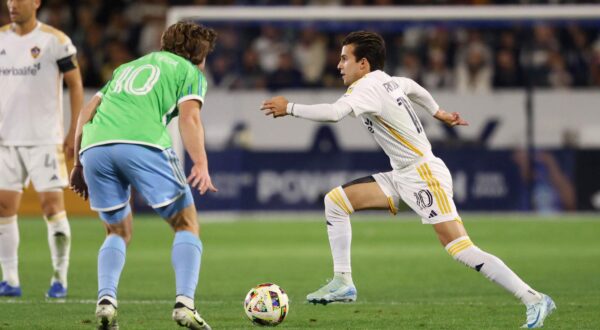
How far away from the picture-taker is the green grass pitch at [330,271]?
847 centimetres

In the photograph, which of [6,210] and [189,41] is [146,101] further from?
[6,210]

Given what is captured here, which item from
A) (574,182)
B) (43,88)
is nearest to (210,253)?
(43,88)

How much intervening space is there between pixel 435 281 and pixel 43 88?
419 centimetres

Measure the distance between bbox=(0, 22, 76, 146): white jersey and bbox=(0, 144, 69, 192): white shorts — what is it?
67 millimetres

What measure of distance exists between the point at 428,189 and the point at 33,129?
361 centimetres

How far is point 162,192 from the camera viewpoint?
7008 mm

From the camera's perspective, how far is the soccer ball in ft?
26.0

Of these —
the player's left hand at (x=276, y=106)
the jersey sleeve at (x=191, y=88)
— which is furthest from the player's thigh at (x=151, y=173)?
the player's left hand at (x=276, y=106)

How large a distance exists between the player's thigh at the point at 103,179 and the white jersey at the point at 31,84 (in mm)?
2935

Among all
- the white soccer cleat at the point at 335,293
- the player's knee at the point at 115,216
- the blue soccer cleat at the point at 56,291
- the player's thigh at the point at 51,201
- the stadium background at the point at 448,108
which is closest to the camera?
the player's knee at the point at 115,216

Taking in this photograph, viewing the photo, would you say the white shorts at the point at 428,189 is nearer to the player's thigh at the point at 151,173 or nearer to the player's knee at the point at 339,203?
the player's knee at the point at 339,203

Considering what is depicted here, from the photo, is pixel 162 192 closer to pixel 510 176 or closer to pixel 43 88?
pixel 43 88

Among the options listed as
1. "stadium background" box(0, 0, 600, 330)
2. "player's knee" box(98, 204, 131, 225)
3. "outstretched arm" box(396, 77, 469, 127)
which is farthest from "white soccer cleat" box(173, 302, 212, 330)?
"stadium background" box(0, 0, 600, 330)

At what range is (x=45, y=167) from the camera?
9883 millimetres
